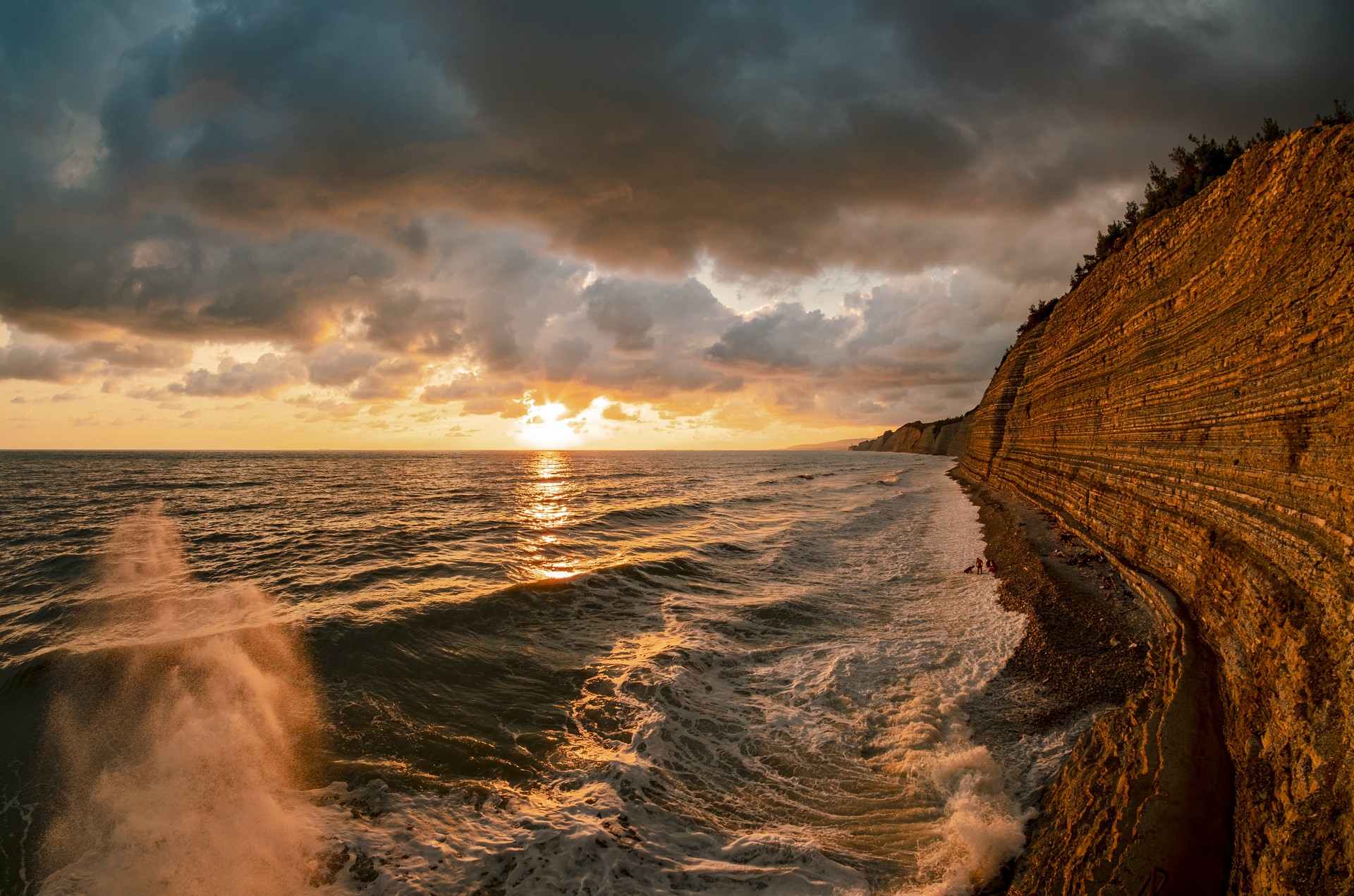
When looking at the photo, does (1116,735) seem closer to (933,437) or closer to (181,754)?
(181,754)

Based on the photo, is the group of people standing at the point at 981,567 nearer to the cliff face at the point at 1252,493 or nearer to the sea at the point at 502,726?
the sea at the point at 502,726

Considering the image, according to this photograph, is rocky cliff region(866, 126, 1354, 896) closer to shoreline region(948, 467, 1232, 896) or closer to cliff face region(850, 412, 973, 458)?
shoreline region(948, 467, 1232, 896)

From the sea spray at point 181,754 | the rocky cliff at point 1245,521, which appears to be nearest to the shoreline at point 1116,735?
the rocky cliff at point 1245,521

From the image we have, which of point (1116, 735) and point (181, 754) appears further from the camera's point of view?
point (181, 754)

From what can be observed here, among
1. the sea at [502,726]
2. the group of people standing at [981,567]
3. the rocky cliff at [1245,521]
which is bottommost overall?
the sea at [502,726]

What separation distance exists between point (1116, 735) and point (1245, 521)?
13.4ft

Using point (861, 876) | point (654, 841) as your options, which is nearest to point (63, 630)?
point (654, 841)

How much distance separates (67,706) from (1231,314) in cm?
2063

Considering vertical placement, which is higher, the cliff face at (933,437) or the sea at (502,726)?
the cliff face at (933,437)

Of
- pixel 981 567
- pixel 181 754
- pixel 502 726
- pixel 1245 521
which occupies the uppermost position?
pixel 1245 521

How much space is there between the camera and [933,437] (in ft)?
396

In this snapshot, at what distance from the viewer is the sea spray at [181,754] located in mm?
5277

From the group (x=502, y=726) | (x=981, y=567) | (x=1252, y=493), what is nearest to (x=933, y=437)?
(x=981, y=567)

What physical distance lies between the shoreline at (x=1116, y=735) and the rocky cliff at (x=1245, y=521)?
0.03 metres
